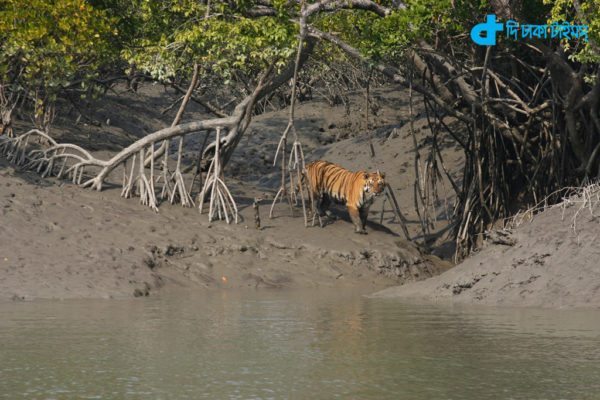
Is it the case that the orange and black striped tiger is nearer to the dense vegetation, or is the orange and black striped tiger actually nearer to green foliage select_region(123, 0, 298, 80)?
the dense vegetation

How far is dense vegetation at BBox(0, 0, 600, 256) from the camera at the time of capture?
1485 cm

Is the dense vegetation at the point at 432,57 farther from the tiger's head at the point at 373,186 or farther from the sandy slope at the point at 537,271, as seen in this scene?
the sandy slope at the point at 537,271

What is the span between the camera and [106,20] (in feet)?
58.0

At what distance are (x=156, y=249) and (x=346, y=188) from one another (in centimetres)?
371

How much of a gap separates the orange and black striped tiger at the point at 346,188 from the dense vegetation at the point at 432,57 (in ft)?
2.90

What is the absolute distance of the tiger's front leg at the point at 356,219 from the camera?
17.1m

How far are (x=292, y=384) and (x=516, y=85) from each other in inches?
379

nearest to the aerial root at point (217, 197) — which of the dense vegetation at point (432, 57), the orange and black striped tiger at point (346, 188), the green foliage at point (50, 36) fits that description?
the dense vegetation at point (432, 57)

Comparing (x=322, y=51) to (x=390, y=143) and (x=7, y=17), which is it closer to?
(x=390, y=143)

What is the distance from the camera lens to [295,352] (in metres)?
8.32

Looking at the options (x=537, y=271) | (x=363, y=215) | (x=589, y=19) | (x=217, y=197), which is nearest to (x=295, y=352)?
(x=537, y=271)

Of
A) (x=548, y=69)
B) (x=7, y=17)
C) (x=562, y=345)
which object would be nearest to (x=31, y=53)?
(x=7, y=17)

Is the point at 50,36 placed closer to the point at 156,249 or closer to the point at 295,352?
the point at 156,249

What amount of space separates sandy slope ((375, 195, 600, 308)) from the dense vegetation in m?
2.39
